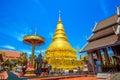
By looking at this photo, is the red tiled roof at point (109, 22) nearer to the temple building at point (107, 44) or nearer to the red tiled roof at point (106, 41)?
the temple building at point (107, 44)

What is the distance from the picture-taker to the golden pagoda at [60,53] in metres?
37.9

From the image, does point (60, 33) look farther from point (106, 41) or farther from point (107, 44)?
point (107, 44)

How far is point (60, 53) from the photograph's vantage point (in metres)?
41.7

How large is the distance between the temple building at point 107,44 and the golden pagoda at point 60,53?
61.6ft

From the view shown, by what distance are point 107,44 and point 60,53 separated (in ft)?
90.3

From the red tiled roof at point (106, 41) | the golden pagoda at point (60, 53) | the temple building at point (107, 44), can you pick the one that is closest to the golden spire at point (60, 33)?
the golden pagoda at point (60, 53)

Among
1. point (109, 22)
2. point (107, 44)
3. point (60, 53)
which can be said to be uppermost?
point (109, 22)

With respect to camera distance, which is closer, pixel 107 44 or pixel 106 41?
pixel 107 44

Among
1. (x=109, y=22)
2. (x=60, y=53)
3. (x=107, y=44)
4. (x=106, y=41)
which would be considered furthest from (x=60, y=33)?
(x=107, y=44)

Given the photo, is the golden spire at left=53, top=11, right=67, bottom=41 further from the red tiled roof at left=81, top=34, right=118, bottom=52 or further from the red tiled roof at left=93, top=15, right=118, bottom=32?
the red tiled roof at left=81, top=34, right=118, bottom=52

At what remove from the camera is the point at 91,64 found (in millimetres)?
19312

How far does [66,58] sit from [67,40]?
9.39 m

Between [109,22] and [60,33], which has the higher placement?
[60,33]

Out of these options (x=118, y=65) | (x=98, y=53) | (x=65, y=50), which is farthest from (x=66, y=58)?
(x=118, y=65)
